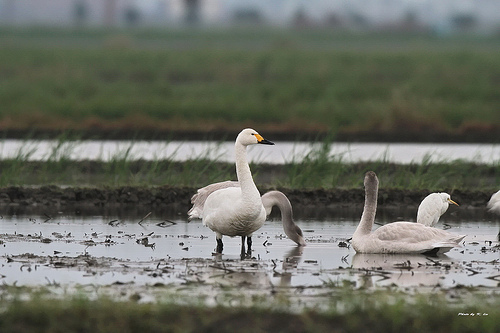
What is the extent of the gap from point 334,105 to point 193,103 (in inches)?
196

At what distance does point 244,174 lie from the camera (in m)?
11.3

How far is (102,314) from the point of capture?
727cm

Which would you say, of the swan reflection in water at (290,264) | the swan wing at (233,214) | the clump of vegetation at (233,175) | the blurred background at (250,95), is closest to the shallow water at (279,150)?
the blurred background at (250,95)

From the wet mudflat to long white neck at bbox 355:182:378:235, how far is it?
300 millimetres

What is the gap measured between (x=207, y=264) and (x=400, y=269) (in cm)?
186

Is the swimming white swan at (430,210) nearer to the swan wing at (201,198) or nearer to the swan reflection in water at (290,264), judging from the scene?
the swan reflection in water at (290,264)

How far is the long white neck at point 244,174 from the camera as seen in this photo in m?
11.2

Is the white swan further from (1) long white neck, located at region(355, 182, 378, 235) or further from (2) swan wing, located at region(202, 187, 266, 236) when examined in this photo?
(2) swan wing, located at region(202, 187, 266, 236)

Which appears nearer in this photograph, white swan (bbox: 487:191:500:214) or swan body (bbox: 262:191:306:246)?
swan body (bbox: 262:191:306:246)

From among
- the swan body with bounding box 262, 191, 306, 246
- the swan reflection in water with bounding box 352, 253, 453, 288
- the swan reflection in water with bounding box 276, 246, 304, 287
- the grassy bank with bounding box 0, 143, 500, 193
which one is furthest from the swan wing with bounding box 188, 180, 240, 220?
the grassy bank with bounding box 0, 143, 500, 193

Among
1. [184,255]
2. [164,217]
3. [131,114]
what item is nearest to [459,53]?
[131,114]

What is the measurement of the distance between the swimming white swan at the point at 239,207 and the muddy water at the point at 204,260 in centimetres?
28

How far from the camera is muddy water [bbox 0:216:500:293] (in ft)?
30.4

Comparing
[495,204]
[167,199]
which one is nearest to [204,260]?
[495,204]
